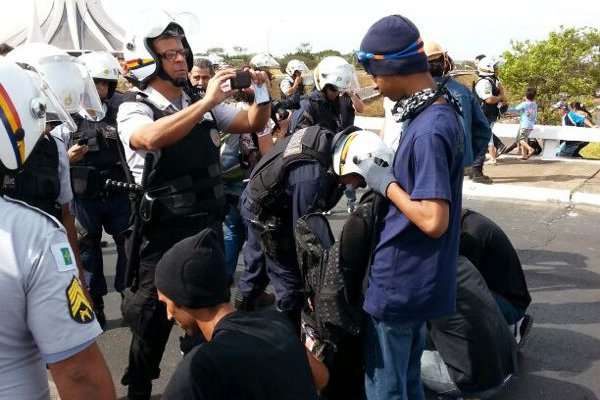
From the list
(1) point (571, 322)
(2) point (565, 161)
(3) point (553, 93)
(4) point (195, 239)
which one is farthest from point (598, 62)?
(4) point (195, 239)

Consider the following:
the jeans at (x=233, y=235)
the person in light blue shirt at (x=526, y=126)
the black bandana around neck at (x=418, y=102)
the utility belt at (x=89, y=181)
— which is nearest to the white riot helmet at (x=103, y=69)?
the utility belt at (x=89, y=181)

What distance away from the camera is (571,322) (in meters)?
4.40

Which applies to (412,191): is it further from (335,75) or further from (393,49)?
(335,75)

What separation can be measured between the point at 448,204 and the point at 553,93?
44.0 feet

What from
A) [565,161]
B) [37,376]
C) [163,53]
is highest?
[163,53]

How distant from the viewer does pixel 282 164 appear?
10.6 feet

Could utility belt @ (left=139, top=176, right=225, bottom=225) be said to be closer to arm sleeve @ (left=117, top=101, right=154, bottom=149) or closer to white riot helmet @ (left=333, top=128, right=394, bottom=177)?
arm sleeve @ (left=117, top=101, right=154, bottom=149)

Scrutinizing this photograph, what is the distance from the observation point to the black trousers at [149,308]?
302 centimetres

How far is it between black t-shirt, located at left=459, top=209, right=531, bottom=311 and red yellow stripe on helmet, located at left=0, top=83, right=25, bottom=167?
8.94ft

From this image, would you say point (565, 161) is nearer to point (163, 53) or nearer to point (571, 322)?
point (571, 322)

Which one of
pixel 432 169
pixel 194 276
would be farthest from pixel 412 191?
pixel 194 276

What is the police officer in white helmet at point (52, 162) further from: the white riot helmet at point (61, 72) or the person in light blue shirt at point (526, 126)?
the person in light blue shirt at point (526, 126)

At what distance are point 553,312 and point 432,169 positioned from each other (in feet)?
9.23

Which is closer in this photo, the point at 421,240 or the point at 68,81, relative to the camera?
the point at 421,240
